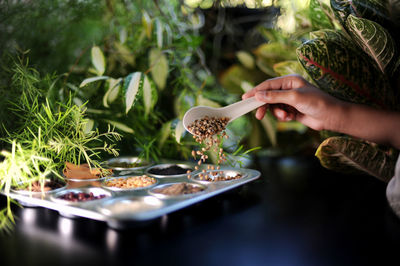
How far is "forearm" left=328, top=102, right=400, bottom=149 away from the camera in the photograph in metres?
0.61

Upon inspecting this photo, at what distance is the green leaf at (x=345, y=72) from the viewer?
2.31 ft

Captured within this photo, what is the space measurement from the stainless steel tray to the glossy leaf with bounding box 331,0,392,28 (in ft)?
1.31

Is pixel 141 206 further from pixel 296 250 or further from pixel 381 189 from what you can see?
pixel 381 189

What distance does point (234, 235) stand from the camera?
1.70 feet

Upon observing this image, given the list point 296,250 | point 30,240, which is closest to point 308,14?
point 296,250

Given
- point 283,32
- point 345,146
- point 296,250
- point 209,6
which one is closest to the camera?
point 296,250

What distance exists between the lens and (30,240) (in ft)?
1.60

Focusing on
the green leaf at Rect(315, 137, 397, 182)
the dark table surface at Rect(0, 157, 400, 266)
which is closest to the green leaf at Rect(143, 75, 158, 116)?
the dark table surface at Rect(0, 157, 400, 266)

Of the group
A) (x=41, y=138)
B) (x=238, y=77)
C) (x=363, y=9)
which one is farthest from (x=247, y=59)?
(x=41, y=138)

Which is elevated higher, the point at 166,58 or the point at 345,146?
the point at 166,58

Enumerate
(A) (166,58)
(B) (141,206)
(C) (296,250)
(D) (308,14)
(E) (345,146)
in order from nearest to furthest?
(C) (296,250) < (B) (141,206) < (E) (345,146) < (D) (308,14) < (A) (166,58)

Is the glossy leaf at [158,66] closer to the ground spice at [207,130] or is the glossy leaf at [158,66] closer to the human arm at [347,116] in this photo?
the ground spice at [207,130]

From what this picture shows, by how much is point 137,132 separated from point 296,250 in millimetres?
624

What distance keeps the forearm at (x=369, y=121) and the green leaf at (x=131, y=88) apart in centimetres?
44
